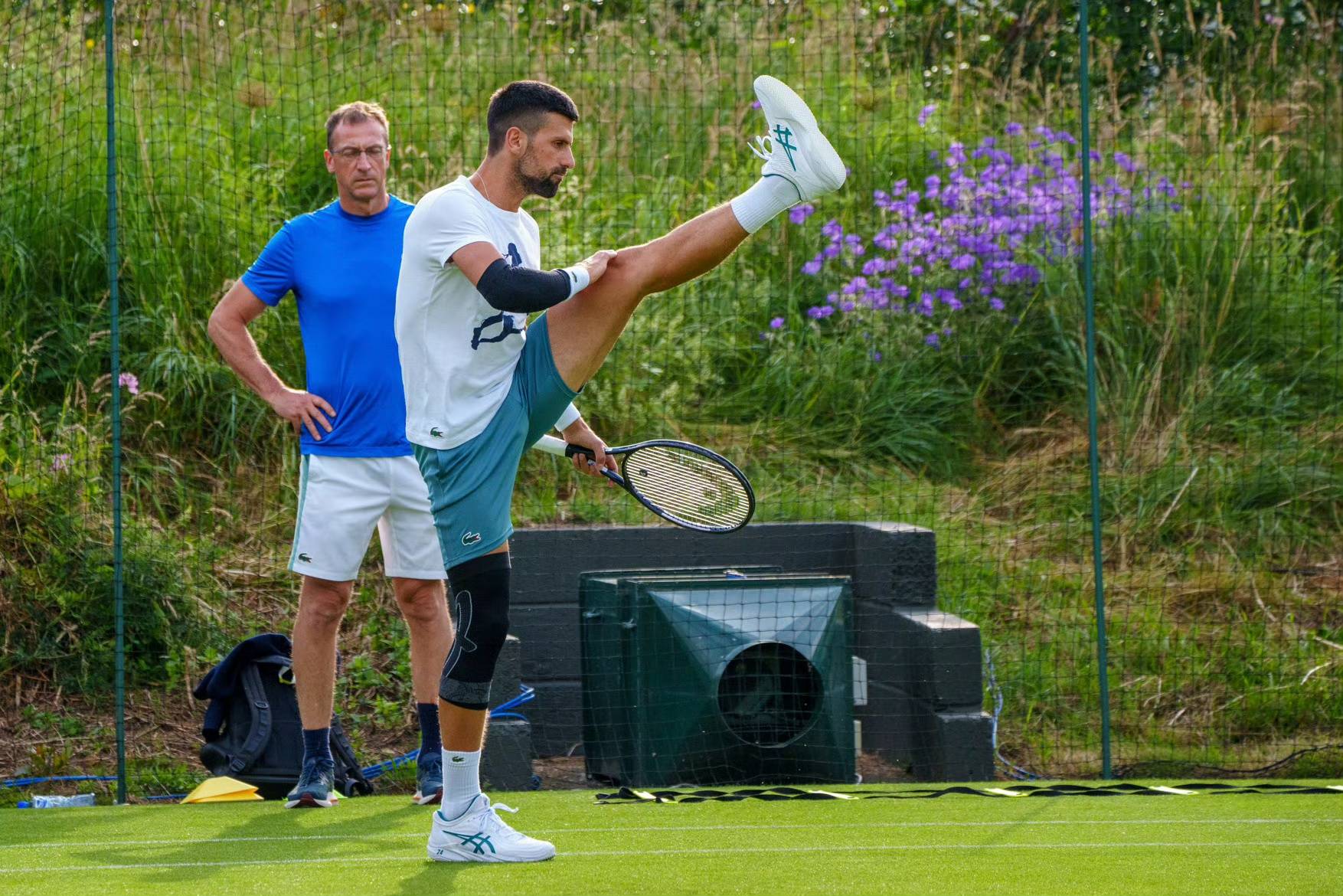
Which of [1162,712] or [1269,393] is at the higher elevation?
[1269,393]

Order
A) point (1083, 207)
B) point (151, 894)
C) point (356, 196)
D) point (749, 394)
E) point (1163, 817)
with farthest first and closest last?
point (749, 394) → point (1083, 207) → point (356, 196) → point (1163, 817) → point (151, 894)

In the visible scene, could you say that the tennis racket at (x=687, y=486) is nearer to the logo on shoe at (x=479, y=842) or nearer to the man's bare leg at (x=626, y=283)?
the man's bare leg at (x=626, y=283)

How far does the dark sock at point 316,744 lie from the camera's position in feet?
17.3

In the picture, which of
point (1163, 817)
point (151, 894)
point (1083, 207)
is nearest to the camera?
point (151, 894)

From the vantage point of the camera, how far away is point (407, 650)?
6664 millimetres

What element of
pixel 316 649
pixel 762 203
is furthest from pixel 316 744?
pixel 762 203

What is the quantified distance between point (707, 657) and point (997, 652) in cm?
188

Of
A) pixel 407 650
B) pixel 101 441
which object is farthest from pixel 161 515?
pixel 407 650

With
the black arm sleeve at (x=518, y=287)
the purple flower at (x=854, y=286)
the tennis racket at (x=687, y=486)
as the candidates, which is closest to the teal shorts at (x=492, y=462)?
the black arm sleeve at (x=518, y=287)

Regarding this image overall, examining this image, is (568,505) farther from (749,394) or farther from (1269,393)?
(1269,393)

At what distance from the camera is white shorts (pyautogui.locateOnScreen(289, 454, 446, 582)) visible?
5.21 meters

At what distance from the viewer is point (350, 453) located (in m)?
5.23

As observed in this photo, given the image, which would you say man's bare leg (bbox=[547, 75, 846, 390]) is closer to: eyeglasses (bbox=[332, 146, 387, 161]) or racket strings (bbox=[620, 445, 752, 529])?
racket strings (bbox=[620, 445, 752, 529])

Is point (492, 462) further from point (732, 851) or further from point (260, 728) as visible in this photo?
point (260, 728)
